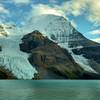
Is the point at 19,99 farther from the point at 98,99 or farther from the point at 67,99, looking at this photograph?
the point at 98,99

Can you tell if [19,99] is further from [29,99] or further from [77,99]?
[77,99]

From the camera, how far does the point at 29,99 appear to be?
70.8m

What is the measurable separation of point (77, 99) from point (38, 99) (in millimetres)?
7911

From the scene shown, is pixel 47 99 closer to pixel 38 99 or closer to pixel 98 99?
pixel 38 99

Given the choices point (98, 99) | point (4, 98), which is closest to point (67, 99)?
→ point (98, 99)

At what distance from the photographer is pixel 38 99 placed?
236 ft

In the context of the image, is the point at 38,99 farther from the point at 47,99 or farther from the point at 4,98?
the point at 4,98

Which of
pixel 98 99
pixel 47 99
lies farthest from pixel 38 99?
pixel 98 99

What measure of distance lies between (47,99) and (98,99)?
421 inches

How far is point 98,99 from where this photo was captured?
243ft

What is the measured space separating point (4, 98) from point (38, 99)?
6744mm

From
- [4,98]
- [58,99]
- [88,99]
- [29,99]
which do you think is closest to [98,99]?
[88,99]

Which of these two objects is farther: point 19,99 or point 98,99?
point 98,99

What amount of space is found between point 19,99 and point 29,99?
224 centimetres
